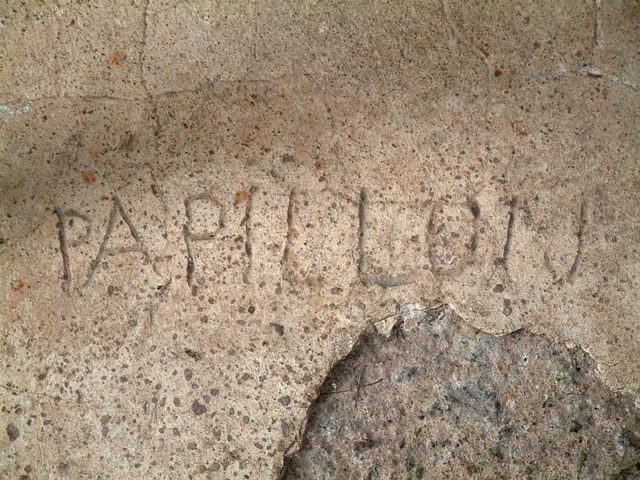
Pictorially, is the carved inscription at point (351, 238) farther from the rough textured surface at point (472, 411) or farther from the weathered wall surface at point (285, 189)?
the rough textured surface at point (472, 411)

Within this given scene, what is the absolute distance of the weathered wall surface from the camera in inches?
64.4

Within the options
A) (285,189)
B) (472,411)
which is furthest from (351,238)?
(472,411)

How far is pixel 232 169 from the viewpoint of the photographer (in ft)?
5.46

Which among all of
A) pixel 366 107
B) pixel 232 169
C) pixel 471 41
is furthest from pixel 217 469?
pixel 471 41

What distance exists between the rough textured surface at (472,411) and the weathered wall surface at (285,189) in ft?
0.23

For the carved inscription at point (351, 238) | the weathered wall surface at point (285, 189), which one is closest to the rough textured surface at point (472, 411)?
the weathered wall surface at point (285, 189)

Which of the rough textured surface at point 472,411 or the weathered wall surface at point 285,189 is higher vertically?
the weathered wall surface at point 285,189

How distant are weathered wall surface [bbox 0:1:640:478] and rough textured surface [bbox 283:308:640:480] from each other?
0.23 ft

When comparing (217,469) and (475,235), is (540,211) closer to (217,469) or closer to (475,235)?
(475,235)

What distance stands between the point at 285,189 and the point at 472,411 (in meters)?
0.85

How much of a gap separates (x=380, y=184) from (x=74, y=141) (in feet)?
2.98

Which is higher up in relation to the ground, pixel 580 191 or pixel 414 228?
pixel 580 191

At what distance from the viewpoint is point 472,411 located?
65.3 inches

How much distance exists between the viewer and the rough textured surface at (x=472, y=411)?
164 cm
